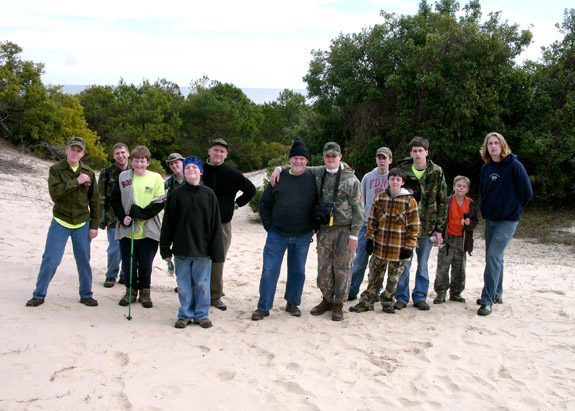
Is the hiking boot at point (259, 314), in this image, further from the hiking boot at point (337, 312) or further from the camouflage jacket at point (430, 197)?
the camouflage jacket at point (430, 197)

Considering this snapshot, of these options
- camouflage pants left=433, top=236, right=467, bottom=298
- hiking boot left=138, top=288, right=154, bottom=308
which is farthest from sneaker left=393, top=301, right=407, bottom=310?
hiking boot left=138, top=288, right=154, bottom=308

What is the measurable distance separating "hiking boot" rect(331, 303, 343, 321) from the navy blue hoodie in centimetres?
206

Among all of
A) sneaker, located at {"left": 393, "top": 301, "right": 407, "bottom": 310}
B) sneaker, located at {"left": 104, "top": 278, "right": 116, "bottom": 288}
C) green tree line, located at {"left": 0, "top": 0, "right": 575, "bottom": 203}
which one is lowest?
sneaker, located at {"left": 104, "top": 278, "right": 116, "bottom": 288}

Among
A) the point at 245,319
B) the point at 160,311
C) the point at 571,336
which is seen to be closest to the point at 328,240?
the point at 245,319

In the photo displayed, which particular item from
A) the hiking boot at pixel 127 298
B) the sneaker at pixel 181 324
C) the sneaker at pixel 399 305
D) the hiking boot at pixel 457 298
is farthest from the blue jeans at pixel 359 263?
the hiking boot at pixel 127 298

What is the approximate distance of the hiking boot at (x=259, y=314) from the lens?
18.2 feet

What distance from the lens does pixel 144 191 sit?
557 centimetres

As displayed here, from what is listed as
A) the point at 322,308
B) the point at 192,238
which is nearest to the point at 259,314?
the point at 322,308

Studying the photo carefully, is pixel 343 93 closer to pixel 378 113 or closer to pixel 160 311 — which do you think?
pixel 378 113

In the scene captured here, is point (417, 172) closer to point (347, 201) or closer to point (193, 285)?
point (347, 201)

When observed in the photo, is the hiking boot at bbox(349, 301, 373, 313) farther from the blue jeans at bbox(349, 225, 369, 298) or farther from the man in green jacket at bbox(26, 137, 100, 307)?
the man in green jacket at bbox(26, 137, 100, 307)

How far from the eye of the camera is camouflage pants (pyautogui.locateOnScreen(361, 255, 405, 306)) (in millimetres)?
5676

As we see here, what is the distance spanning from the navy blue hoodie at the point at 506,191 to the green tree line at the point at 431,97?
11.3 metres

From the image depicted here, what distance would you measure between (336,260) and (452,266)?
5.71 feet
